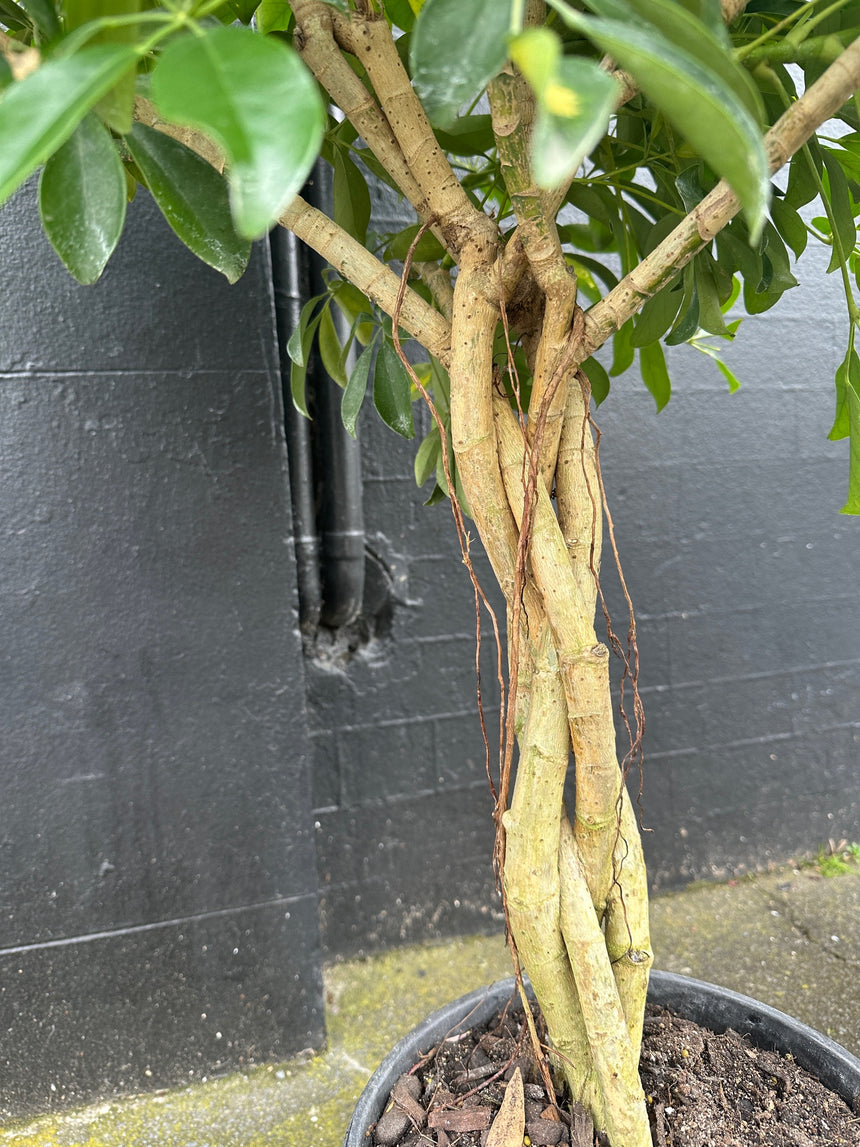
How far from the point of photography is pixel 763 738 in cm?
190

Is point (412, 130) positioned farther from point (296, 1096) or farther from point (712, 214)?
point (296, 1096)

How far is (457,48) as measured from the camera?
318 mm

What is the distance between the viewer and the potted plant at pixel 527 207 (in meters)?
0.28

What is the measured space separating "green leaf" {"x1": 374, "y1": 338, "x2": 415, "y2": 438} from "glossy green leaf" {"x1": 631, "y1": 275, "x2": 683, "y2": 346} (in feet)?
0.77

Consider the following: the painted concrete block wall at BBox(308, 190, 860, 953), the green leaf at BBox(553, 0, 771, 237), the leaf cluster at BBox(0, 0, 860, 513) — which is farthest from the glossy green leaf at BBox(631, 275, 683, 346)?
the painted concrete block wall at BBox(308, 190, 860, 953)

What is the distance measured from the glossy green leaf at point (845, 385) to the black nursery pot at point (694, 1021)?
0.64 m

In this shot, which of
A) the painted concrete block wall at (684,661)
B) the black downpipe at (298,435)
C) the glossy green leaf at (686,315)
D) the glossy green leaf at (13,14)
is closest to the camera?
the glossy green leaf at (13,14)

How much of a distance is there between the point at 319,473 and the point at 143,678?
49 cm

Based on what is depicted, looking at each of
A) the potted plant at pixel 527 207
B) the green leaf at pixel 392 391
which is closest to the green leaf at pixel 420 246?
the potted plant at pixel 527 207

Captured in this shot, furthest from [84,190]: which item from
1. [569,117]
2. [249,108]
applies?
[569,117]

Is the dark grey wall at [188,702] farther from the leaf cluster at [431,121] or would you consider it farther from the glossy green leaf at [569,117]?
the glossy green leaf at [569,117]

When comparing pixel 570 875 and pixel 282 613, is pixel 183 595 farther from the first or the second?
pixel 570 875

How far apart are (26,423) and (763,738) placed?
1697 mm

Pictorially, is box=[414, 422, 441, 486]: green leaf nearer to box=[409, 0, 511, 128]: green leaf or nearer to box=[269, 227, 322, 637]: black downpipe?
box=[269, 227, 322, 637]: black downpipe
